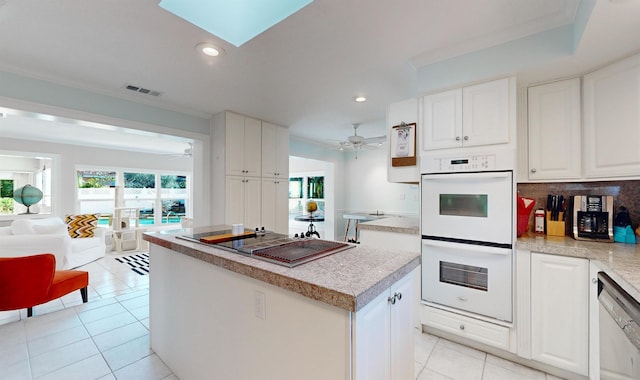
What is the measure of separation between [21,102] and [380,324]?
3.44 metres

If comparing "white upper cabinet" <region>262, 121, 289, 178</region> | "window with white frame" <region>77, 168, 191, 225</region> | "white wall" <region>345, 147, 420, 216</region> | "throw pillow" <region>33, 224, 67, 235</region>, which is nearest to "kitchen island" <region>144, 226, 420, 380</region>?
"white upper cabinet" <region>262, 121, 289, 178</region>

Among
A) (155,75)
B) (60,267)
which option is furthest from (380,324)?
(60,267)

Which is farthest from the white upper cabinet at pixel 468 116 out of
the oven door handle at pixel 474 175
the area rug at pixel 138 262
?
the area rug at pixel 138 262

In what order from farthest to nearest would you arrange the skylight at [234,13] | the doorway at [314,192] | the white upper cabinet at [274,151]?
the doorway at [314,192]
the white upper cabinet at [274,151]
the skylight at [234,13]

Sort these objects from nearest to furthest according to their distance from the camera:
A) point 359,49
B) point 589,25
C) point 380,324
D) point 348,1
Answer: point 380,324, point 589,25, point 348,1, point 359,49

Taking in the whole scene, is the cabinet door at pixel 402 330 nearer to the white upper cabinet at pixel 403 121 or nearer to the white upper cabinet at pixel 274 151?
the white upper cabinet at pixel 403 121

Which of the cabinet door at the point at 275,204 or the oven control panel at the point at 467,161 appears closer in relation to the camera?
the oven control panel at the point at 467,161

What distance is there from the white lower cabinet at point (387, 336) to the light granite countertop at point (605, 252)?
91 centimetres

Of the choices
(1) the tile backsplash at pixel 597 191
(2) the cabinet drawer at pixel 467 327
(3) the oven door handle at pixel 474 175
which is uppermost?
(3) the oven door handle at pixel 474 175

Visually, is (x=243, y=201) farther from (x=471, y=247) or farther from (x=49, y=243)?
(x=471, y=247)

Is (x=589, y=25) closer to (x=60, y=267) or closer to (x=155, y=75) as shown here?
(x=155, y=75)

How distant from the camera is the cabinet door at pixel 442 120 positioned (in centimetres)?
205

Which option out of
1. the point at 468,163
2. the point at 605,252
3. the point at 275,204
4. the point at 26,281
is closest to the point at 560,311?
the point at 605,252

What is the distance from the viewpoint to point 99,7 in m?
1.56
